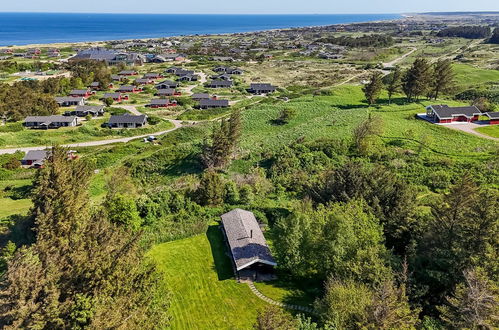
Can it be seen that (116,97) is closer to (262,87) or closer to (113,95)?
(113,95)

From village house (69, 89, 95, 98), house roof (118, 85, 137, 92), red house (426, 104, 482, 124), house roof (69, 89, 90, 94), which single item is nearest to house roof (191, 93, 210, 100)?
house roof (118, 85, 137, 92)

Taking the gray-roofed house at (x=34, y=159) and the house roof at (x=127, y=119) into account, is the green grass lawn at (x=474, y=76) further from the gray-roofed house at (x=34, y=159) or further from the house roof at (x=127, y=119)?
the gray-roofed house at (x=34, y=159)

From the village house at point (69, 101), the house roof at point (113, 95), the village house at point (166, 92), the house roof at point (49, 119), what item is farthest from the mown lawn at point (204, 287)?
the house roof at point (113, 95)

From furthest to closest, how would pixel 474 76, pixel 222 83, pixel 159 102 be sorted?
pixel 222 83
pixel 474 76
pixel 159 102

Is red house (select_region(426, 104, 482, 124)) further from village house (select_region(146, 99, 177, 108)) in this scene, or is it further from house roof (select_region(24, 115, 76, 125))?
house roof (select_region(24, 115, 76, 125))

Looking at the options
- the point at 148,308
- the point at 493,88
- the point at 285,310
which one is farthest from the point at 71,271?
the point at 493,88

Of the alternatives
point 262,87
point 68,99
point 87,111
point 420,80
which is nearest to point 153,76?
point 68,99
